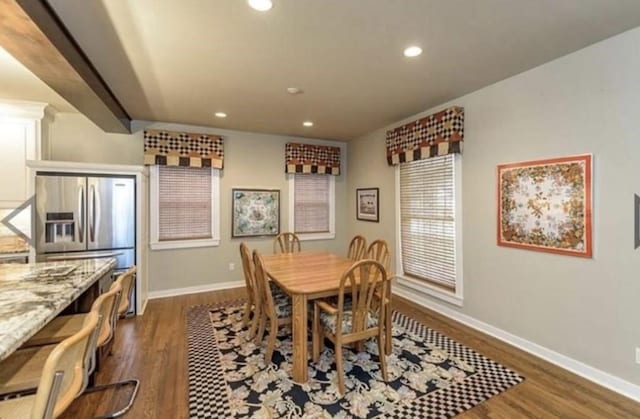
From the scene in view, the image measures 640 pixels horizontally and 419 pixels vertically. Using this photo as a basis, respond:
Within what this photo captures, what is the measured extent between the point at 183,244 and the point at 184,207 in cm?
57

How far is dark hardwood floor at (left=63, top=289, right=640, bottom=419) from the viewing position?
79.2 inches

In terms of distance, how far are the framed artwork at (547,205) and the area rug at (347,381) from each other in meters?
1.16

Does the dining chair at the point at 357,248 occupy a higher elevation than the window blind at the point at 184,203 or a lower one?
lower

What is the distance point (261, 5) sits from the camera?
1.85m

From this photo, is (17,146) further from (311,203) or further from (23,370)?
(311,203)

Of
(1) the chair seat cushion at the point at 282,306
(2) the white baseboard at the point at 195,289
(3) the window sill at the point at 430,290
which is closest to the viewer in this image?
(1) the chair seat cushion at the point at 282,306

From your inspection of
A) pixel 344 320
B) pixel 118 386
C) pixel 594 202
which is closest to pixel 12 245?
pixel 118 386

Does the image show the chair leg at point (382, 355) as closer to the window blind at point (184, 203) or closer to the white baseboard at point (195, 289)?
the white baseboard at point (195, 289)

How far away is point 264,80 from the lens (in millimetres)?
2980

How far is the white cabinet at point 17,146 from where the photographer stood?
11.4 feet

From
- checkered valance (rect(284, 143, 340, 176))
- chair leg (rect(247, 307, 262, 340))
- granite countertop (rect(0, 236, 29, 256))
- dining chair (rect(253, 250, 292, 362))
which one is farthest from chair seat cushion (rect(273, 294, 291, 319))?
granite countertop (rect(0, 236, 29, 256))

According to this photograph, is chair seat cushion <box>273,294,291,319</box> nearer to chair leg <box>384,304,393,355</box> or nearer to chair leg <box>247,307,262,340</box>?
chair leg <box>247,307,262,340</box>

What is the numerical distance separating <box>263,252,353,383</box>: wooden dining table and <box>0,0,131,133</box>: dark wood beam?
224 cm

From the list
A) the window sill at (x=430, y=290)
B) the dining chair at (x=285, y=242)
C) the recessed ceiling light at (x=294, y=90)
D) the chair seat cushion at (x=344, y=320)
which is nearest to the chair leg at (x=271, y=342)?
the chair seat cushion at (x=344, y=320)
